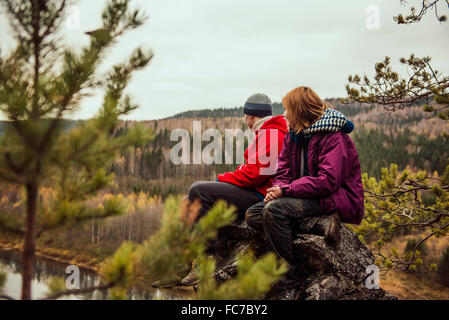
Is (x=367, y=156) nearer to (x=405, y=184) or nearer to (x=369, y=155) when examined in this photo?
(x=369, y=155)

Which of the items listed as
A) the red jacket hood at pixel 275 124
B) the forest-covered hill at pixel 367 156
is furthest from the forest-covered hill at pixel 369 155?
the red jacket hood at pixel 275 124

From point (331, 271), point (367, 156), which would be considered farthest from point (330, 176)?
point (367, 156)

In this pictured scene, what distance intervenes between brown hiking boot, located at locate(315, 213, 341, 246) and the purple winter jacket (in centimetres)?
8

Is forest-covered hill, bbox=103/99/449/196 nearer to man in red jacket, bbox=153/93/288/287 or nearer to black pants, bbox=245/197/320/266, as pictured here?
man in red jacket, bbox=153/93/288/287

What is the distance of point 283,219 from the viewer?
3.03m

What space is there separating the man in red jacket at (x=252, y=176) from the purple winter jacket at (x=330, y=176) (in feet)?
0.83

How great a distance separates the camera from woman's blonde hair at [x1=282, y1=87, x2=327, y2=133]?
3162mm

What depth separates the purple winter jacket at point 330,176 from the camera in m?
2.98

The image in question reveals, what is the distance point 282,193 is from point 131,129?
4.99ft

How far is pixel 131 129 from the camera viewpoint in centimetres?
210

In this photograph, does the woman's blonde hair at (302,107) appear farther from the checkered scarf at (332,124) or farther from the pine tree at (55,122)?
the pine tree at (55,122)

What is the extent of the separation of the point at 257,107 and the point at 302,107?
647 mm
